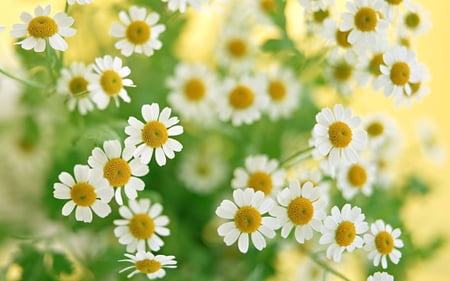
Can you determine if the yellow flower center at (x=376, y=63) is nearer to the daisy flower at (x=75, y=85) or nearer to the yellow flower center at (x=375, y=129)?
the yellow flower center at (x=375, y=129)

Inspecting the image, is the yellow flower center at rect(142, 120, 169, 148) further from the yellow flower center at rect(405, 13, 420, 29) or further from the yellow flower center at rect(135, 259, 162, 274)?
the yellow flower center at rect(405, 13, 420, 29)

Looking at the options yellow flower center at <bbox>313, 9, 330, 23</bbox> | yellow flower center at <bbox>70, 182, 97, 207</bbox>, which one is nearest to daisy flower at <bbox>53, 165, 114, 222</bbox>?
yellow flower center at <bbox>70, 182, 97, 207</bbox>

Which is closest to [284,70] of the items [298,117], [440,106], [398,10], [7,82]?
[298,117]

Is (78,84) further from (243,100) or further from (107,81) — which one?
(243,100)

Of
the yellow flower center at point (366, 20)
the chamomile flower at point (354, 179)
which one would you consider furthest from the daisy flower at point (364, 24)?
the chamomile flower at point (354, 179)

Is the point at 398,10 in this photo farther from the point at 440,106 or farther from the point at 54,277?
the point at 440,106

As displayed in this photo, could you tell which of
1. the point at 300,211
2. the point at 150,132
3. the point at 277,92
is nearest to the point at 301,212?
the point at 300,211

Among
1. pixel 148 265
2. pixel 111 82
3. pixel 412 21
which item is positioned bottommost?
pixel 148 265
